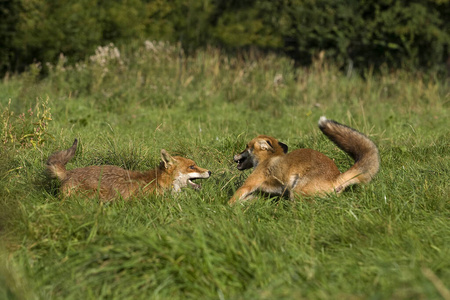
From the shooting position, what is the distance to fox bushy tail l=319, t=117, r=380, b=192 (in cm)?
564

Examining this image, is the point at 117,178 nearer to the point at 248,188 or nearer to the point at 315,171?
the point at 248,188

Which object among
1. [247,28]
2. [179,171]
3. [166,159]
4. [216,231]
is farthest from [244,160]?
[247,28]

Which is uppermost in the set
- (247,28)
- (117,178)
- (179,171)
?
(117,178)

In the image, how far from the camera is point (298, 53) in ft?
82.5

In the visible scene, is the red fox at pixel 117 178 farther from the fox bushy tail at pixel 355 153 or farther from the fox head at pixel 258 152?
the fox bushy tail at pixel 355 153

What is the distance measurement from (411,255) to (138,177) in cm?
355

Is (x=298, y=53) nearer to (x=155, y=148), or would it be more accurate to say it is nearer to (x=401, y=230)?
(x=155, y=148)

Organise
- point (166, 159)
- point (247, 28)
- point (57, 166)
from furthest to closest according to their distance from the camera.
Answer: point (247, 28)
point (166, 159)
point (57, 166)

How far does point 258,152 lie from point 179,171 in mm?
1091

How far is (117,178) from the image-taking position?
608 cm

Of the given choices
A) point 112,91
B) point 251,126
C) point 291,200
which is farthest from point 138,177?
point 112,91

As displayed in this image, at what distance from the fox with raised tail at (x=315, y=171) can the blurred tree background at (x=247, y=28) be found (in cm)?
1219

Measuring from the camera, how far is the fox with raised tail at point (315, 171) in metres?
5.64

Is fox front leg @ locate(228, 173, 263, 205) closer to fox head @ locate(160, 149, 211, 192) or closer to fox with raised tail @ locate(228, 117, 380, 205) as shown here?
fox with raised tail @ locate(228, 117, 380, 205)
